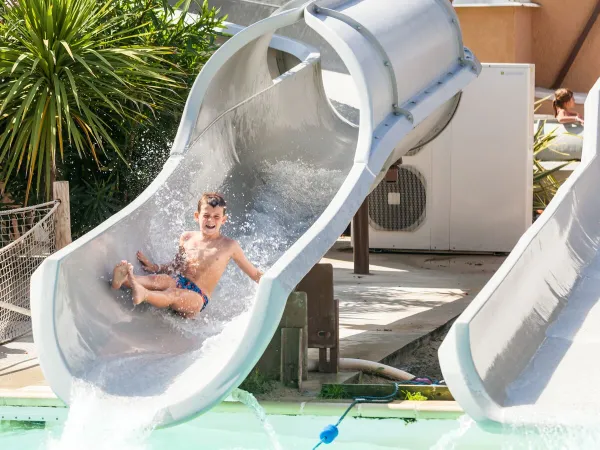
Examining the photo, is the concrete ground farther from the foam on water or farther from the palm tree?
the palm tree

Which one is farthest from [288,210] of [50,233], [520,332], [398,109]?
[520,332]

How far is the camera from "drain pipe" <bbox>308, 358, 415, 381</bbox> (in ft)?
18.8

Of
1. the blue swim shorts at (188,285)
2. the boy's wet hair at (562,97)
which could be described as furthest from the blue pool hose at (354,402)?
the boy's wet hair at (562,97)

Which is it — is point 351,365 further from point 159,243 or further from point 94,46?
point 94,46

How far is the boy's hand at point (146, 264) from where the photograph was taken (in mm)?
5746

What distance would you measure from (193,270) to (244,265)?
0.28m

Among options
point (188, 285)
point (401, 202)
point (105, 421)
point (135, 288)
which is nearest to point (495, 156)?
point (401, 202)

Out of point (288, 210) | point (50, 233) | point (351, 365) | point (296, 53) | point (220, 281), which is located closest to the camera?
point (351, 365)

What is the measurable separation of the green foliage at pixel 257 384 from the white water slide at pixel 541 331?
4.11ft

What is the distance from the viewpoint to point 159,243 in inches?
236

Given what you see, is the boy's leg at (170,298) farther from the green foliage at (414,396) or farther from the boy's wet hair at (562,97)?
the boy's wet hair at (562,97)

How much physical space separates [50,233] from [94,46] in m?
1.41

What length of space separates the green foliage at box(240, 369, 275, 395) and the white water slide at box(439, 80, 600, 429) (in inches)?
49.3

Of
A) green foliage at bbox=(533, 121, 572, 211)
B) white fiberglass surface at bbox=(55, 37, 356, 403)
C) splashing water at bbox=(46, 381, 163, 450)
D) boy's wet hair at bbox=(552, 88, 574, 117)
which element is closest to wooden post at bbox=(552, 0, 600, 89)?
boy's wet hair at bbox=(552, 88, 574, 117)
